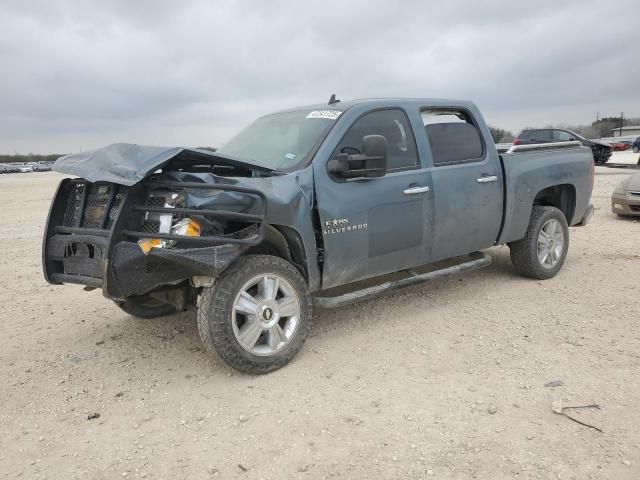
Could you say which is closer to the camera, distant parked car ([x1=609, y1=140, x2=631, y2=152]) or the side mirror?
the side mirror

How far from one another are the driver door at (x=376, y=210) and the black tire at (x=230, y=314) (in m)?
0.46

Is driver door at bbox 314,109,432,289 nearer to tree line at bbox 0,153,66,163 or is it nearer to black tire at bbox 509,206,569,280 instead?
black tire at bbox 509,206,569,280

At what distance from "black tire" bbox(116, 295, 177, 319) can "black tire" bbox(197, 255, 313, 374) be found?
1061mm

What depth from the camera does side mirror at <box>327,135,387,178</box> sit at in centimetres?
379

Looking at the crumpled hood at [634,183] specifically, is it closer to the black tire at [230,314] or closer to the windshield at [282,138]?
the windshield at [282,138]

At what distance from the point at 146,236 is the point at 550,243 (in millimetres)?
4442

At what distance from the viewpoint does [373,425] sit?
116 inches

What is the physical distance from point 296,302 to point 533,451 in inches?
69.8

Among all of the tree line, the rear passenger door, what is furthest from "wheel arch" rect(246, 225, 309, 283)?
the tree line

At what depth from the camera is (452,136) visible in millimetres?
4922

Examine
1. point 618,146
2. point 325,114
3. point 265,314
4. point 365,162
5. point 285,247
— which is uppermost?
point 325,114

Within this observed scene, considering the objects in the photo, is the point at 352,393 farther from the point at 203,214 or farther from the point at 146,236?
the point at 146,236

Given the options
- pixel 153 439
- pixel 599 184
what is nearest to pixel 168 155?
pixel 153 439

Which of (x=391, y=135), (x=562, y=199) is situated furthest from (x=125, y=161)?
(x=562, y=199)
